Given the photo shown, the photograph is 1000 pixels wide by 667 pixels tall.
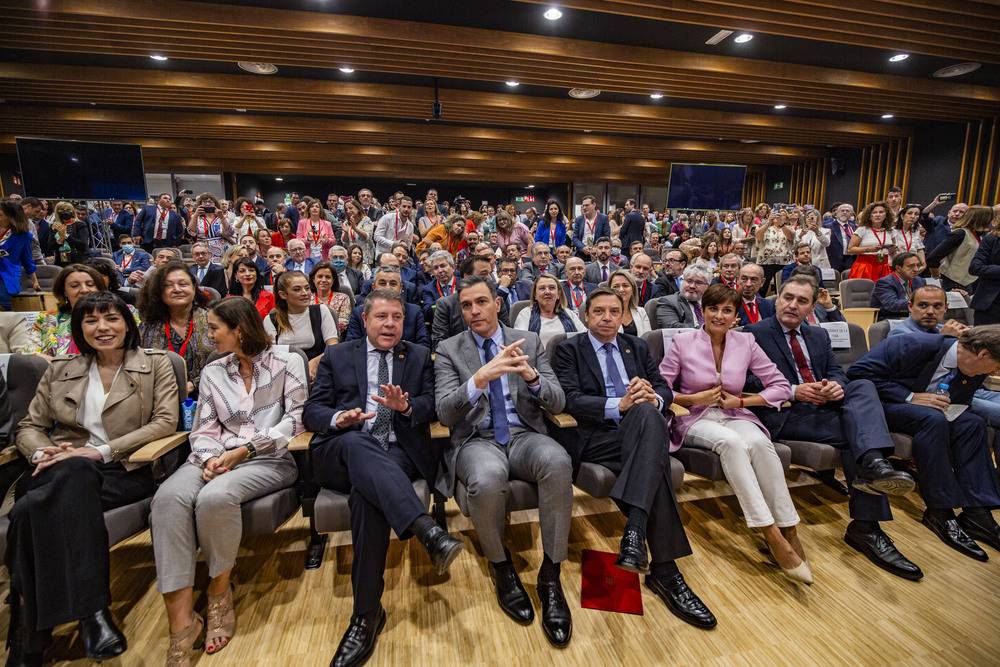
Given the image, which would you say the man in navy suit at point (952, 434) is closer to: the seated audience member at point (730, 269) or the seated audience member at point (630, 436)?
the seated audience member at point (630, 436)

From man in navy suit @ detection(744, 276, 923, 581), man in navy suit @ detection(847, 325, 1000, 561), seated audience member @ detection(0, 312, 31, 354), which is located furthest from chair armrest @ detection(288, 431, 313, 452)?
man in navy suit @ detection(847, 325, 1000, 561)

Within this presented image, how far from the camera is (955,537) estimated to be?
2.06 m

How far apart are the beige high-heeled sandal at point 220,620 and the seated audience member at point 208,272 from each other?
10.4 ft

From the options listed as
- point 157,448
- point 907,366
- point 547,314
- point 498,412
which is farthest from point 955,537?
point 157,448

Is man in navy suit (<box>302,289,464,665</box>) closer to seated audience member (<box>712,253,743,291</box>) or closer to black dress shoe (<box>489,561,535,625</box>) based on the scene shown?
black dress shoe (<box>489,561,535,625</box>)

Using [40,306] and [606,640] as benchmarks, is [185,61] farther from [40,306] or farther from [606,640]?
[606,640]

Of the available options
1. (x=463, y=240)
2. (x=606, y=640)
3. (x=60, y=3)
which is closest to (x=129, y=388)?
(x=606, y=640)

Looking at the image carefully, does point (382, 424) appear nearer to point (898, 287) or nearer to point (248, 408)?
point (248, 408)

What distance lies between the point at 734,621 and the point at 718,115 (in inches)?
383

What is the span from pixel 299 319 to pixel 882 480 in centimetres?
324

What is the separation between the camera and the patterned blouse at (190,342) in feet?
7.68

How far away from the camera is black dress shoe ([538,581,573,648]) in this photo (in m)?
1.58

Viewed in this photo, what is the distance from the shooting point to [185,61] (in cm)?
642

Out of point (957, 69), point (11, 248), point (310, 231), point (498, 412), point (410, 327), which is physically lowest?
point (498, 412)
